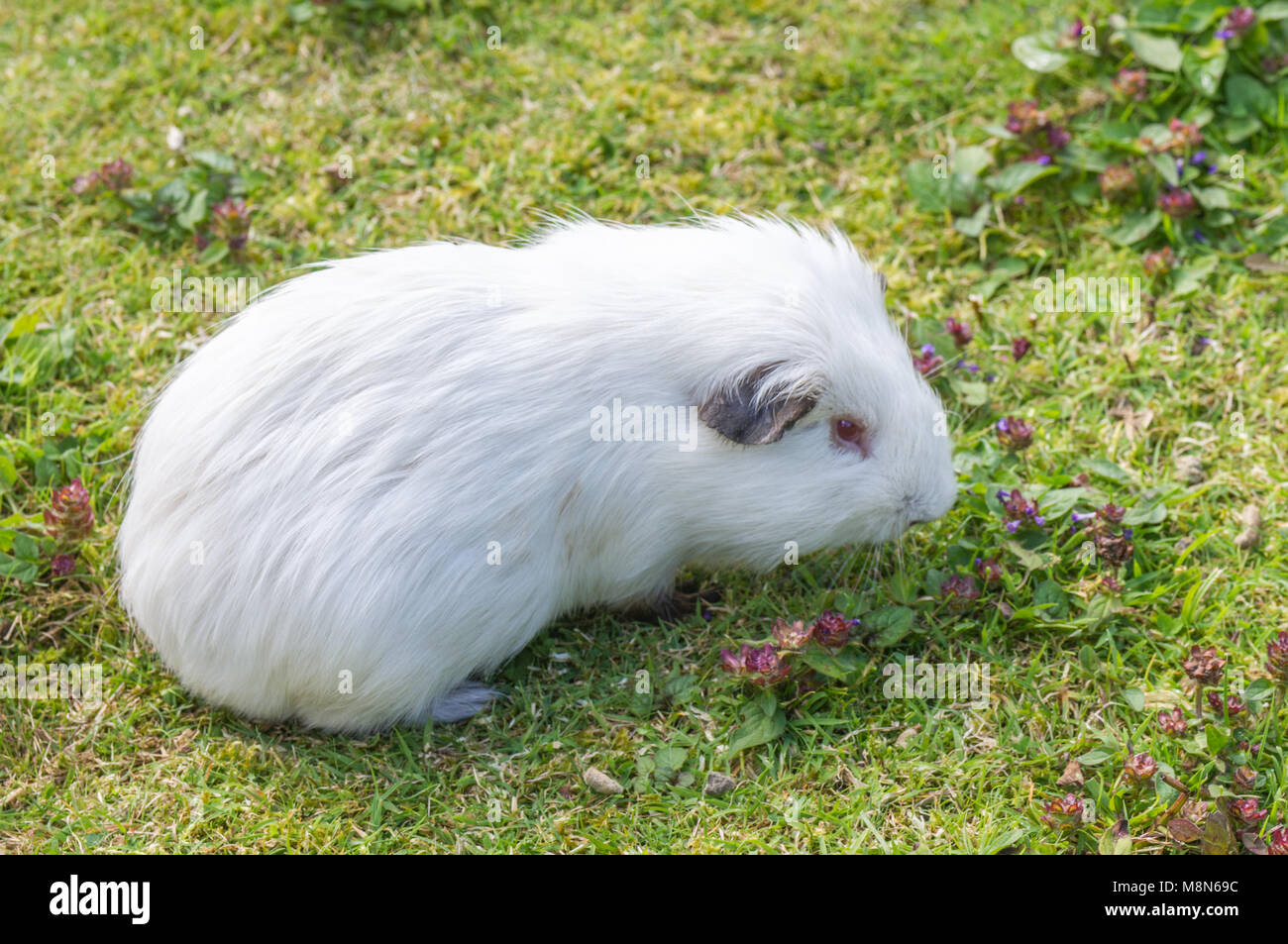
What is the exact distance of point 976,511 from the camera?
4645mm

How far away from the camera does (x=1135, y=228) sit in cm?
547

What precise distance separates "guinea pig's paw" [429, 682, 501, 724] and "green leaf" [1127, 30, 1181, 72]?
4.14 meters

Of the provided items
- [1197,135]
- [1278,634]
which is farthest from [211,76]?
[1278,634]

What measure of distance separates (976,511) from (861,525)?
0.63 m

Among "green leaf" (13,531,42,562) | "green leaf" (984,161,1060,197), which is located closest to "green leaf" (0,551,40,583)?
"green leaf" (13,531,42,562)

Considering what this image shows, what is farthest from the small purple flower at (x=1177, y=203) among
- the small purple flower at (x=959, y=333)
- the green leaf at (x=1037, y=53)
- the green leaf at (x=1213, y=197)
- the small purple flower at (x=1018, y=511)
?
the small purple flower at (x=1018, y=511)

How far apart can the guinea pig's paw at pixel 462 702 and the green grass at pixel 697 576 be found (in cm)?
5

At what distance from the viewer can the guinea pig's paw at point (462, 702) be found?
421 cm

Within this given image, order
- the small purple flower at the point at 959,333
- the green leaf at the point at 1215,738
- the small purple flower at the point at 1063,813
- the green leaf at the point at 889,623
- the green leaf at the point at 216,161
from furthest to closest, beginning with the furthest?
1. the green leaf at the point at 216,161
2. the small purple flower at the point at 959,333
3. the green leaf at the point at 889,623
4. the green leaf at the point at 1215,738
5. the small purple flower at the point at 1063,813

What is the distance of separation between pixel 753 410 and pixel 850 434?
0.43 m

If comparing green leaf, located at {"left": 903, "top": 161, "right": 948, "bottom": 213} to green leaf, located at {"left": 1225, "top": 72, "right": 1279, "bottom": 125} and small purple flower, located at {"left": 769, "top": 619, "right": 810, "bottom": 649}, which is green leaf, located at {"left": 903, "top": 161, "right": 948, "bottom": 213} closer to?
green leaf, located at {"left": 1225, "top": 72, "right": 1279, "bottom": 125}

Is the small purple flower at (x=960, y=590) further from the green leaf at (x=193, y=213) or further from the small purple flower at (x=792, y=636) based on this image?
the green leaf at (x=193, y=213)

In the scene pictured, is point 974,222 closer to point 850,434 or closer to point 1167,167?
point 1167,167
